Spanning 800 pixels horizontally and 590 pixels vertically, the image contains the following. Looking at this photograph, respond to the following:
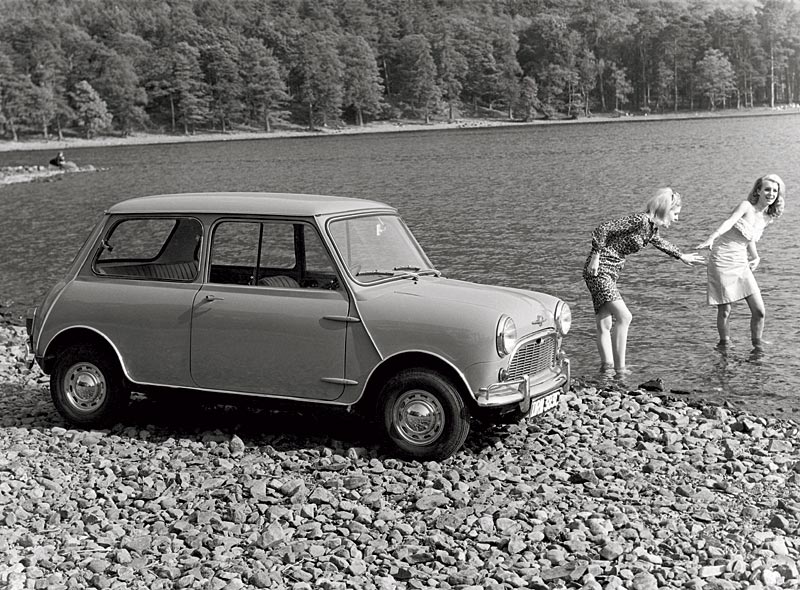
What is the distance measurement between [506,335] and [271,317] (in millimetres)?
2046

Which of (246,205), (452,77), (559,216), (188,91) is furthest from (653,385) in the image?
(452,77)

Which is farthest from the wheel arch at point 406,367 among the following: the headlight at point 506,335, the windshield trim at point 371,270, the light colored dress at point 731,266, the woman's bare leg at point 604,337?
the light colored dress at point 731,266

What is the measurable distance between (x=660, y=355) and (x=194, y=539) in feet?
28.4

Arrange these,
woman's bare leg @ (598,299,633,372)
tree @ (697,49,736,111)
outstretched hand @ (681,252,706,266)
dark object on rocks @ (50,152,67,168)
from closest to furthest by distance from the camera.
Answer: outstretched hand @ (681,252,706,266)
woman's bare leg @ (598,299,633,372)
dark object on rocks @ (50,152,67,168)
tree @ (697,49,736,111)

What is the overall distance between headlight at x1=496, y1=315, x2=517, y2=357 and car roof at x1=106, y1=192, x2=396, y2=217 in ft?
6.04

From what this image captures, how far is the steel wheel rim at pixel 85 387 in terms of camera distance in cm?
884

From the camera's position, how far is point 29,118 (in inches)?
5310

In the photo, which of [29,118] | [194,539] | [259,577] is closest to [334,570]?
[259,577]

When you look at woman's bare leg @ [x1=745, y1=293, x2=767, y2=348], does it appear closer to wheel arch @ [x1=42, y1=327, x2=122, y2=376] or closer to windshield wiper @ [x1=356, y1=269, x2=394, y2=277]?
windshield wiper @ [x1=356, y1=269, x2=394, y2=277]

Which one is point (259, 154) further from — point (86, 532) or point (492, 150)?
point (86, 532)

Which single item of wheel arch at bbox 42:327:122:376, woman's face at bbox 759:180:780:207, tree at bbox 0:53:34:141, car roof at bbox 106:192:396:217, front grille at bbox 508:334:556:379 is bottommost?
front grille at bbox 508:334:556:379

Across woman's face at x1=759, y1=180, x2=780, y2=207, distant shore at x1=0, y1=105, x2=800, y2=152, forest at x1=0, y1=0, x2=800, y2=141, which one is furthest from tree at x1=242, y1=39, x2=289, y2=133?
woman's face at x1=759, y1=180, x2=780, y2=207

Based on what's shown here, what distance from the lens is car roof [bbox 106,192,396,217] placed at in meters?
8.22

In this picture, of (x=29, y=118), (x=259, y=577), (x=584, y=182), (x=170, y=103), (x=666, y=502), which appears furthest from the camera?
(x=170, y=103)
